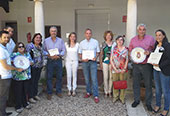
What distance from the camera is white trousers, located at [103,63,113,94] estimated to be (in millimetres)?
4603

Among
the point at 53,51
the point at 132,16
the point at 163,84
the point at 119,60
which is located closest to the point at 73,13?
the point at 132,16

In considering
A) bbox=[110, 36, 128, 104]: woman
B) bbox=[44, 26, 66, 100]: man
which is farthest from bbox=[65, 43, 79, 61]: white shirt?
bbox=[110, 36, 128, 104]: woman

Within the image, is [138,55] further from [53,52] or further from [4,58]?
[4,58]

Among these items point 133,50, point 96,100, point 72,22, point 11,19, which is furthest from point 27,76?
point 11,19

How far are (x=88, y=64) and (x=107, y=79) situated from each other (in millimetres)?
705

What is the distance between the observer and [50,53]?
4516mm

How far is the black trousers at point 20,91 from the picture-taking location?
3881mm

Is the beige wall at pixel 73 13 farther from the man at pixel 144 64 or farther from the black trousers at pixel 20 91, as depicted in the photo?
the black trousers at pixel 20 91

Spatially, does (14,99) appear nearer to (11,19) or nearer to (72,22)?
(72,22)

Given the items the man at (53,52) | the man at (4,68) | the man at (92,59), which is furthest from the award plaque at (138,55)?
the man at (4,68)

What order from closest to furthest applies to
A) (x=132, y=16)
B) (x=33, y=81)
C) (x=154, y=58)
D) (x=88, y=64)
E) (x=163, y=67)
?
(x=163, y=67) < (x=154, y=58) < (x=33, y=81) < (x=88, y=64) < (x=132, y=16)

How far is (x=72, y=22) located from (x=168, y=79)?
6418 millimetres

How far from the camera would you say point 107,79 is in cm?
471

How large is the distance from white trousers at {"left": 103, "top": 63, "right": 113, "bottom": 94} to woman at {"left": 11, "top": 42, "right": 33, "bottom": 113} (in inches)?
77.4
